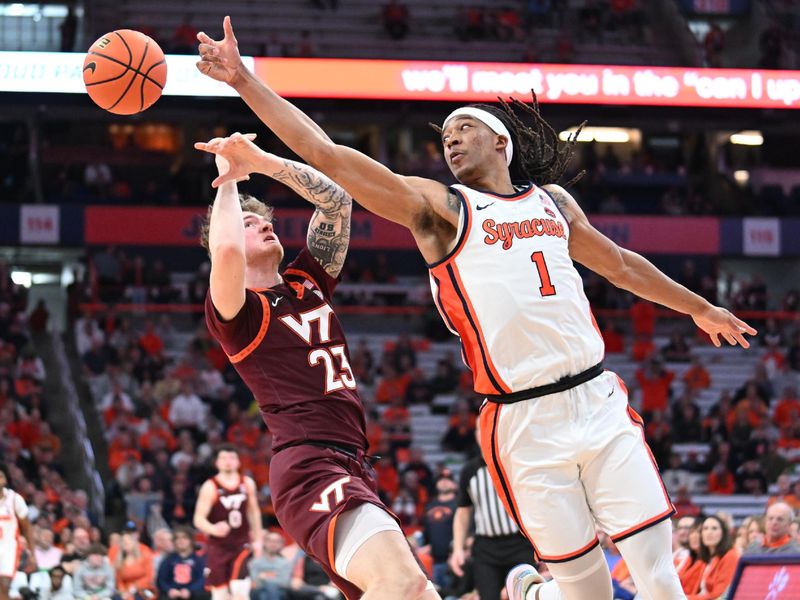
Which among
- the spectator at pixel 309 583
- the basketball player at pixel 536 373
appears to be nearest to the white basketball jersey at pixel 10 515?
the spectator at pixel 309 583

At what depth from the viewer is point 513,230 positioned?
16.8ft

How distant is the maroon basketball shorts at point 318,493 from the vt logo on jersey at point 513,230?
3.82ft

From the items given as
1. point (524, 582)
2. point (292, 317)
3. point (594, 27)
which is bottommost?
point (524, 582)

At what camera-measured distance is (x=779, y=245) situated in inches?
930

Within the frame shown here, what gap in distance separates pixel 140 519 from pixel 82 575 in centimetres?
349

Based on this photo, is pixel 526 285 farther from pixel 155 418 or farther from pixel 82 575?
pixel 155 418

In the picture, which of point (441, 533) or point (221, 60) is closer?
point (221, 60)

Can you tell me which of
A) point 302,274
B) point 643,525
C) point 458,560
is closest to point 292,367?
point 302,274

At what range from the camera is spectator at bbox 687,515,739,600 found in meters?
9.22

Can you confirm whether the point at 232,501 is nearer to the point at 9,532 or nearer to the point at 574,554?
the point at 9,532

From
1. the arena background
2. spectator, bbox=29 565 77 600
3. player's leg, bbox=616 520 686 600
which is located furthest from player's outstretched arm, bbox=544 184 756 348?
spectator, bbox=29 565 77 600

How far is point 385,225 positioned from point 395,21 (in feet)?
13.2

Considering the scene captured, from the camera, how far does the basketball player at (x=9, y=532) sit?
1096 centimetres

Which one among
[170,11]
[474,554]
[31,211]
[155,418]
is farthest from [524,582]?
[170,11]
